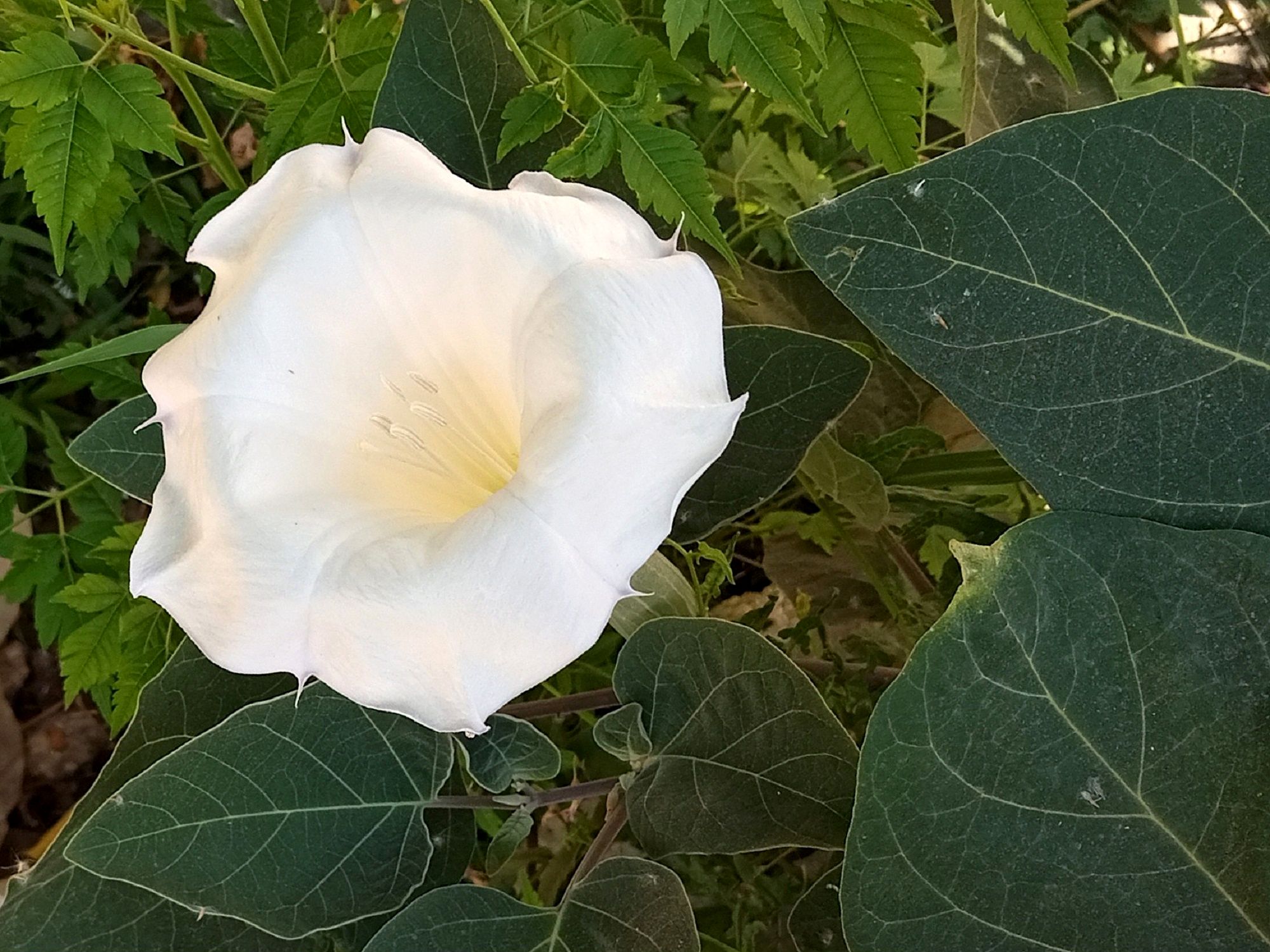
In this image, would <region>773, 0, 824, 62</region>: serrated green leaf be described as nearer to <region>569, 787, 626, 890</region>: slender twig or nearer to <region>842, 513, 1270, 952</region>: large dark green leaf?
<region>842, 513, 1270, 952</region>: large dark green leaf

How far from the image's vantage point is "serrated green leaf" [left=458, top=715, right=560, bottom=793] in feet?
1.92

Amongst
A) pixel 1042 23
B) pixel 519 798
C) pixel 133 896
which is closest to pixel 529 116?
pixel 1042 23

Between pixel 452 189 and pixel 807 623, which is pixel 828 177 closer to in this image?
pixel 807 623

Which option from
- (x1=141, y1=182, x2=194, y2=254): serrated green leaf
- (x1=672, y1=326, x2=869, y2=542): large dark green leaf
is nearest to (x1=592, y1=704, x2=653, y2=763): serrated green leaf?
(x1=672, y1=326, x2=869, y2=542): large dark green leaf

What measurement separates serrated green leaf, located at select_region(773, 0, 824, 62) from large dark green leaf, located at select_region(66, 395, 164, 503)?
43 centimetres

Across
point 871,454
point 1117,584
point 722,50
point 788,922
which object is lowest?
point 788,922

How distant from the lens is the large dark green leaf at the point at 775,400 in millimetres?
588

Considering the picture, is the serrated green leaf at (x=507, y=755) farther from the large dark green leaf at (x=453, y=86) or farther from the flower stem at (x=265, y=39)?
the flower stem at (x=265, y=39)

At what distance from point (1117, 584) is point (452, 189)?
0.99 feet

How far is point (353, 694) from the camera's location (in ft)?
1.29

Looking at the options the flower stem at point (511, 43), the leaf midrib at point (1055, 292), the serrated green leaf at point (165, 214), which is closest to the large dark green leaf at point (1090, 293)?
the leaf midrib at point (1055, 292)

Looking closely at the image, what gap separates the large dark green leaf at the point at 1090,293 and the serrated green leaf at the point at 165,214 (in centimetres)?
65

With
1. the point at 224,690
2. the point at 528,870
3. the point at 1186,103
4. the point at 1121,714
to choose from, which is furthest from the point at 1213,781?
the point at 528,870

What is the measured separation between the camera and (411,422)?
49 cm
